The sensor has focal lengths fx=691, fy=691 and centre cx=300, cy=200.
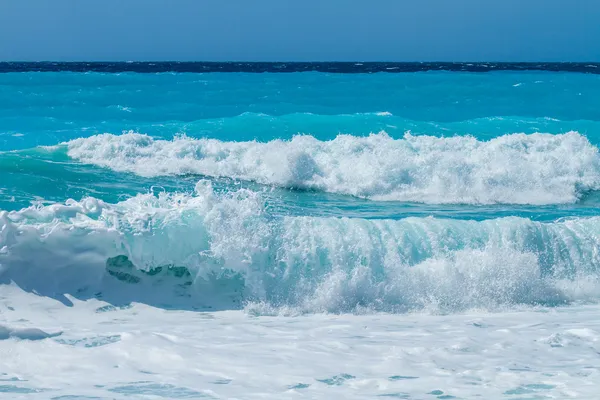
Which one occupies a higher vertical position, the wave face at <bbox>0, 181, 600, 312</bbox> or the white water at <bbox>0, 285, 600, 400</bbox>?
the wave face at <bbox>0, 181, 600, 312</bbox>

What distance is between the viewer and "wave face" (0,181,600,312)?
21.3ft

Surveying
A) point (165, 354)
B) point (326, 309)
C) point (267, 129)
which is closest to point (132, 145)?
point (267, 129)

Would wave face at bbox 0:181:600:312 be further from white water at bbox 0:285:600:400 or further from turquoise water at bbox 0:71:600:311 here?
white water at bbox 0:285:600:400

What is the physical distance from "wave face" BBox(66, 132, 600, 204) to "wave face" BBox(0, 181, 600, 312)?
16.5 feet

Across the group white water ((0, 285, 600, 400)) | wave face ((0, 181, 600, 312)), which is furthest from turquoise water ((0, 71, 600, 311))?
white water ((0, 285, 600, 400))

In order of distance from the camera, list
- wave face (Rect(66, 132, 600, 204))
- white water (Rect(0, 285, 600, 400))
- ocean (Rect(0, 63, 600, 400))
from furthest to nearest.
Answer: wave face (Rect(66, 132, 600, 204))
ocean (Rect(0, 63, 600, 400))
white water (Rect(0, 285, 600, 400))

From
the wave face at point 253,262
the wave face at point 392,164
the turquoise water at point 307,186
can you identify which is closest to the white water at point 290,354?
the wave face at point 253,262

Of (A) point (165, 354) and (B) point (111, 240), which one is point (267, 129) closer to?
(B) point (111, 240)

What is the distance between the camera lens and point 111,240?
6766 millimetres

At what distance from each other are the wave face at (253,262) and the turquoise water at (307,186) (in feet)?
0.06

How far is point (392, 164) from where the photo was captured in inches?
529

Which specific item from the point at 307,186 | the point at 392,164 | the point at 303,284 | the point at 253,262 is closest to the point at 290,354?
the point at 303,284

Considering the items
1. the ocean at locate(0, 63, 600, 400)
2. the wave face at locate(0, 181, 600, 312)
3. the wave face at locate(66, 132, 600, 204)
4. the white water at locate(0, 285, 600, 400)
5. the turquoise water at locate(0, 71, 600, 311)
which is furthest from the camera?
the wave face at locate(66, 132, 600, 204)

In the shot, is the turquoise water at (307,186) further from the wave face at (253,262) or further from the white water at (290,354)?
the white water at (290,354)
